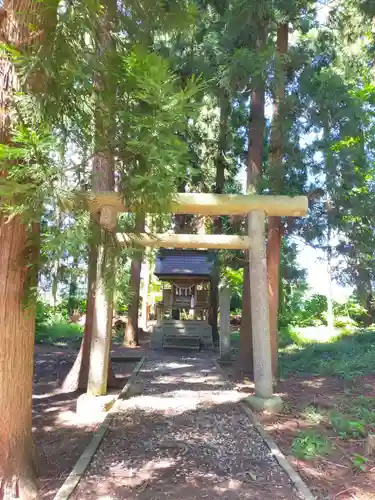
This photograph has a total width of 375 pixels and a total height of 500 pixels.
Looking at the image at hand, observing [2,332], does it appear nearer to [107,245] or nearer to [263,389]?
[107,245]

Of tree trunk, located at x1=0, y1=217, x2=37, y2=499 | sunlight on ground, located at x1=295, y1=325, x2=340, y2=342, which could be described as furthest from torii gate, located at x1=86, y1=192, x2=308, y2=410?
sunlight on ground, located at x1=295, y1=325, x2=340, y2=342

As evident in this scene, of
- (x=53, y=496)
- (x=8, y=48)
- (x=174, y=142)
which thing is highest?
(x=8, y=48)

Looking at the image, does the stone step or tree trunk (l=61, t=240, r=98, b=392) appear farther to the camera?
the stone step

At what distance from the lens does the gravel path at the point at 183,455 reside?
348cm

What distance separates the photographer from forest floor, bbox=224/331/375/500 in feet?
12.6

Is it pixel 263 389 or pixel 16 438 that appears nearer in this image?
pixel 16 438

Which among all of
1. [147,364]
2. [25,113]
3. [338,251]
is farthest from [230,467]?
[147,364]

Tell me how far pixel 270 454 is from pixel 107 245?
270 cm

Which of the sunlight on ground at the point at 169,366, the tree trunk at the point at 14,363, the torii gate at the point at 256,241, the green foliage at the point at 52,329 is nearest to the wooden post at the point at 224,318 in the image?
the sunlight on ground at the point at 169,366

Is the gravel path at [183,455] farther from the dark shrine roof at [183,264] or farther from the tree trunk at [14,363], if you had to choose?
the dark shrine roof at [183,264]

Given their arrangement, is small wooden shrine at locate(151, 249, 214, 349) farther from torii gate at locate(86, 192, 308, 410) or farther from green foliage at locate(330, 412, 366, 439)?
green foliage at locate(330, 412, 366, 439)

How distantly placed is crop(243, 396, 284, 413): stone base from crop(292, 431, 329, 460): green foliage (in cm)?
87

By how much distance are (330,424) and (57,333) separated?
12.1 meters

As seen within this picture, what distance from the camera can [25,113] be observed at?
3.14 m
